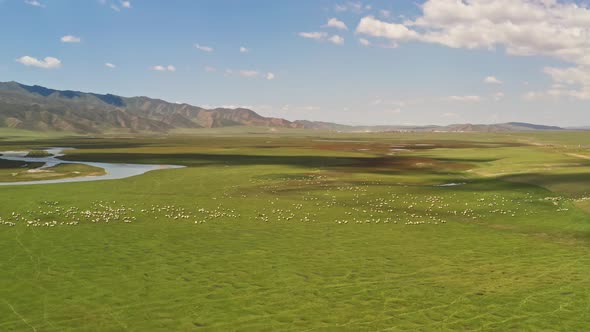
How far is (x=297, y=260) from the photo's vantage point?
2822 cm

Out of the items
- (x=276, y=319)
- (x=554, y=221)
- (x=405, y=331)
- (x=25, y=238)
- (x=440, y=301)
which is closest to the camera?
(x=405, y=331)

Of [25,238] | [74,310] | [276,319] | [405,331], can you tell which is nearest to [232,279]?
[276,319]

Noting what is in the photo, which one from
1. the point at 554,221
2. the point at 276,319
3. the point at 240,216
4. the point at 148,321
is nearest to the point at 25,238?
the point at 240,216

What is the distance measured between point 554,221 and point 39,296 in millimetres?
37461

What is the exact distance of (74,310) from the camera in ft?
65.2

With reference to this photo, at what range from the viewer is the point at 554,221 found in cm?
3991

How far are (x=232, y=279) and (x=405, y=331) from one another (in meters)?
9.70

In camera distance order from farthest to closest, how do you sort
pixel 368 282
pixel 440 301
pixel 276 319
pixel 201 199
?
pixel 201 199 < pixel 368 282 < pixel 440 301 < pixel 276 319

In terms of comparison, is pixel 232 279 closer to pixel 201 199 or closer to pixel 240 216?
pixel 240 216

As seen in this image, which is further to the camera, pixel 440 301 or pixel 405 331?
pixel 440 301

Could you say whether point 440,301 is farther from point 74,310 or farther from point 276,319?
point 74,310

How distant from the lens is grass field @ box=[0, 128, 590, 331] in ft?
63.8

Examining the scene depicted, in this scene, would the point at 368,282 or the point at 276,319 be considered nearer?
the point at 276,319

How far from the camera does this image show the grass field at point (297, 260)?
1945cm
